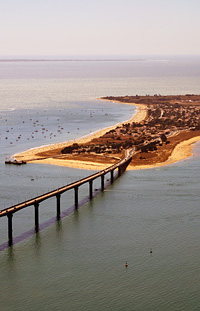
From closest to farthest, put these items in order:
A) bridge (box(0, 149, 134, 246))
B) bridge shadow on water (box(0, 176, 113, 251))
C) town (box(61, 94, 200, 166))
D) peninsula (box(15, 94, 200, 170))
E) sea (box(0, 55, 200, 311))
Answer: sea (box(0, 55, 200, 311)) < bridge shadow on water (box(0, 176, 113, 251)) < bridge (box(0, 149, 134, 246)) < peninsula (box(15, 94, 200, 170)) < town (box(61, 94, 200, 166))

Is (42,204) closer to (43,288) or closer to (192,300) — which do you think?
(43,288)

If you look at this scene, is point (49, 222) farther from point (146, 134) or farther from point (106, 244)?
point (146, 134)

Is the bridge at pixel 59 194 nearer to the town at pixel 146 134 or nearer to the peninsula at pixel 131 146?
the peninsula at pixel 131 146

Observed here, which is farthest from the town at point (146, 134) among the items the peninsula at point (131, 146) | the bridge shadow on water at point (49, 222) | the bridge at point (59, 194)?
the bridge shadow on water at point (49, 222)

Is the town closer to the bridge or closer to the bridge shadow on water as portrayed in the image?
the bridge

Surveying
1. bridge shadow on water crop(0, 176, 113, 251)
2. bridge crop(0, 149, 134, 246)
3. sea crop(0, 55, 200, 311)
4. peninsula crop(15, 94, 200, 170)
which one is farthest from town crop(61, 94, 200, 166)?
bridge shadow on water crop(0, 176, 113, 251)

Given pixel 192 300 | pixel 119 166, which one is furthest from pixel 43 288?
pixel 119 166

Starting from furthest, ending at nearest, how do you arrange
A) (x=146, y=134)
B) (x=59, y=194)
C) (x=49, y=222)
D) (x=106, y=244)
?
(x=146, y=134), (x=59, y=194), (x=49, y=222), (x=106, y=244)

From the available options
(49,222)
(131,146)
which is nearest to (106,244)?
(49,222)

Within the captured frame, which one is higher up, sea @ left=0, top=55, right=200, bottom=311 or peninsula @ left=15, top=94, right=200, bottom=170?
peninsula @ left=15, top=94, right=200, bottom=170
